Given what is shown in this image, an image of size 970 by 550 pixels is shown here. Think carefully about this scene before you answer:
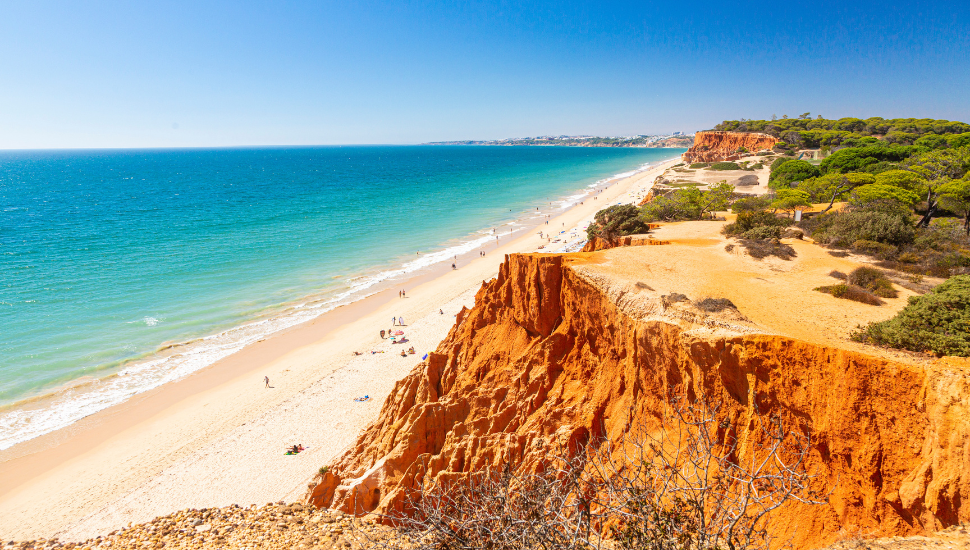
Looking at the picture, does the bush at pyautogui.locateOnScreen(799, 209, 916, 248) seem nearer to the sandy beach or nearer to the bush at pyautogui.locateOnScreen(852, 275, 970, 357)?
the bush at pyautogui.locateOnScreen(852, 275, 970, 357)

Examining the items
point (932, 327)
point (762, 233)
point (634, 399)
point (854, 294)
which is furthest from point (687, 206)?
point (634, 399)

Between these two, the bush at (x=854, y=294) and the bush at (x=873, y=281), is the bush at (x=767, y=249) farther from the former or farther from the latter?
the bush at (x=854, y=294)

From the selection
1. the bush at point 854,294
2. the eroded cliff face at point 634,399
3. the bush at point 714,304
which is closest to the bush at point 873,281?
the bush at point 854,294

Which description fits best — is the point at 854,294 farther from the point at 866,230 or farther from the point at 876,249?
the point at 866,230

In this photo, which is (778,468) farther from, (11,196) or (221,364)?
(11,196)

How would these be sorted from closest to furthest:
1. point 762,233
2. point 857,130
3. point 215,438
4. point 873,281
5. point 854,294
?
point 854,294, point 873,281, point 762,233, point 215,438, point 857,130
